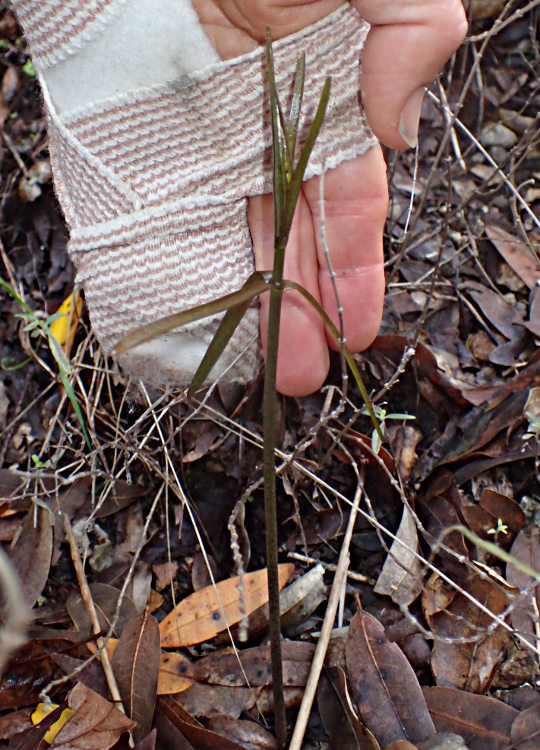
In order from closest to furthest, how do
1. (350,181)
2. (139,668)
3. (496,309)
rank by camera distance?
(139,668)
(350,181)
(496,309)

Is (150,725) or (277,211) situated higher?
(277,211)

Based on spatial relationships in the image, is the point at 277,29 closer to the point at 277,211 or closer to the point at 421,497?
the point at 277,211

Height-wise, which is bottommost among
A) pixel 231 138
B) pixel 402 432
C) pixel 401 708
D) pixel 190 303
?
pixel 401 708

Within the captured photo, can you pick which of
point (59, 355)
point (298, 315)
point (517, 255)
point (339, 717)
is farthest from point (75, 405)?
point (517, 255)

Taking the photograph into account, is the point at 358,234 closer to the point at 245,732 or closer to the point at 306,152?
the point at 306,152

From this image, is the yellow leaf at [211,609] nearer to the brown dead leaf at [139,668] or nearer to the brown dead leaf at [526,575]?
the brown dead leaf at [139,668]

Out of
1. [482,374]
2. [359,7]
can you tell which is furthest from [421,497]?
[359,7]

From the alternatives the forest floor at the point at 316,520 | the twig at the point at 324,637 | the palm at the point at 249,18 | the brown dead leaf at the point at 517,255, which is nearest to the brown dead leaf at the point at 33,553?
the forest floor at the point at 316,520
